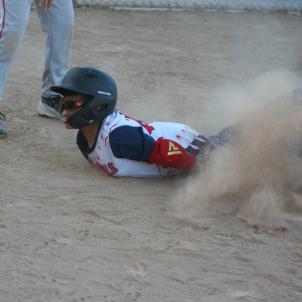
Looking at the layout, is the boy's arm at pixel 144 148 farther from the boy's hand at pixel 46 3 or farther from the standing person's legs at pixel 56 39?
the boy's hand at pixel 46 3

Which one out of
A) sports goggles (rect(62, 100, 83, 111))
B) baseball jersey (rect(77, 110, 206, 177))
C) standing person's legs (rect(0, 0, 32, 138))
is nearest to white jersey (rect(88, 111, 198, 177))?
baseball jersey (rect(77, 110, 206, 177))

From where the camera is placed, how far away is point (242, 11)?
400 inches

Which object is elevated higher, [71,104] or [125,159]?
[71,104]

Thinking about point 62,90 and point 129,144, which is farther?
point 62,90

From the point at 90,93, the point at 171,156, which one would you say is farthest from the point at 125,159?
the point at 90,93

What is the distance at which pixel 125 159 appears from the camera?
420cm

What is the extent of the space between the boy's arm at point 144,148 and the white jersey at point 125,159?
0.17ft

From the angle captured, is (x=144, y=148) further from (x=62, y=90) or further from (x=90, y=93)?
(x=62, y=90)

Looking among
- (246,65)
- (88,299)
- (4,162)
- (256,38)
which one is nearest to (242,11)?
(256,38)

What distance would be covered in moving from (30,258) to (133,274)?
1.49 ft

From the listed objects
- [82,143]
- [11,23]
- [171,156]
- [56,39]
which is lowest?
[82,143]

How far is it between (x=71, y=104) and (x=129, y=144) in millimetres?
419

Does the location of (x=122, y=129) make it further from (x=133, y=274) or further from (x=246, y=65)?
(x=246, y=65)

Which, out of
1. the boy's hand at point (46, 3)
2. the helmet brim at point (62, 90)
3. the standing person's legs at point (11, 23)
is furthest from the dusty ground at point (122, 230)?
the boy's hand at point (46, 3)
